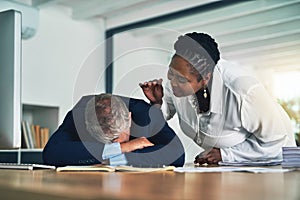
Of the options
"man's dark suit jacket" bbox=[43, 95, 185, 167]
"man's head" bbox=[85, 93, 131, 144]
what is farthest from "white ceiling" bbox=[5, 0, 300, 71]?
"man's head" bbox=[85, 93, 131, 144]

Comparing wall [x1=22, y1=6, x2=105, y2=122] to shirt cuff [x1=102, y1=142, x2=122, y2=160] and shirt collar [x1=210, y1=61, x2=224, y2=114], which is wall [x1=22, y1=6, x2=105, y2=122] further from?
shirt cuff [x1=102, y1=142, x2=122, y2=160]

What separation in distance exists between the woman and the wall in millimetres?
3091

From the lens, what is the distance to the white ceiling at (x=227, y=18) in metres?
5.12

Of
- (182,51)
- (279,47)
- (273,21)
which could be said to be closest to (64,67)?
(273,21)

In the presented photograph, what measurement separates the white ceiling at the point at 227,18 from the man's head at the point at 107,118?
3814 mm

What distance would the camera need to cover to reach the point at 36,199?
22.4 inches

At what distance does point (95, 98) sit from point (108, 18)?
15.2ft

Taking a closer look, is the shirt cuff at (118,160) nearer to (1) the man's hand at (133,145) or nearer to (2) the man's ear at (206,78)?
(1) the man's hand at (133,145)

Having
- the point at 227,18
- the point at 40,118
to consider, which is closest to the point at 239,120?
the point at 40,118

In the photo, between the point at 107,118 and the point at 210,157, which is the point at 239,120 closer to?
the point at 210,157

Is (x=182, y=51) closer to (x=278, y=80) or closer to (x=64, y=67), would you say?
(x=64, y=67)

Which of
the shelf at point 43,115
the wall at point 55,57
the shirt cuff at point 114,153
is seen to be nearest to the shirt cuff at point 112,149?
the shirt cuff at point 114,153

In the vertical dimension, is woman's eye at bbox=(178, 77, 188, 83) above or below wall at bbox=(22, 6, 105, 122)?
below

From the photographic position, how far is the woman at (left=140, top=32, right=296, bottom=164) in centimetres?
159
